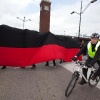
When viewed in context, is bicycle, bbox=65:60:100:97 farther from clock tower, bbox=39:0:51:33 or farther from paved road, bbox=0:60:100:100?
clock tower, bbox=39:0:51:33

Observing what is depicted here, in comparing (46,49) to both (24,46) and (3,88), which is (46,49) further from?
(3,88)

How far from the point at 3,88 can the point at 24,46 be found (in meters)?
4.57

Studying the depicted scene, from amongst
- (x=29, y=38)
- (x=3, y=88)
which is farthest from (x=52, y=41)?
(x=3, y=88)

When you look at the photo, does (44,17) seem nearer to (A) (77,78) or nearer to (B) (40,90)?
(B) (40,90)

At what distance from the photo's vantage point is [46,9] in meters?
61.4

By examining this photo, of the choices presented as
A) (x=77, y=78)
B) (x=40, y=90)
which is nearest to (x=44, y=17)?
(x=40, y=90)

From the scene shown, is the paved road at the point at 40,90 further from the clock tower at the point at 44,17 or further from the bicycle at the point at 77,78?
the clock tower at the point at 44,17

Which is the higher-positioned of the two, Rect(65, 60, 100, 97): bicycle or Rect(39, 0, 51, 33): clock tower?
Rect(39, 0, 51, 33): clock tower

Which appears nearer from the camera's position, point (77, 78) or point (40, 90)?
point (77, 78)

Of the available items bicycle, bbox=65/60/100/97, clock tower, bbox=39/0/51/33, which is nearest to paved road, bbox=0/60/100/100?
bicycle, bbox=65/60/100/97

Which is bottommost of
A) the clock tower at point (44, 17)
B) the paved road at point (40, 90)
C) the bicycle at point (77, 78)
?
the paved road at point (40, 90)

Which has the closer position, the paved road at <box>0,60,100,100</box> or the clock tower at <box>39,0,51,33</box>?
the paved road at <box>0,60,100,100</box>

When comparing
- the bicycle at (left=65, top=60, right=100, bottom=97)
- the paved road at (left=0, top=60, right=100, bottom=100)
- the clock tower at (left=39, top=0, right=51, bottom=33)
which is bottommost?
the paved road at (left=0, top=60, right=100, bottom=100)

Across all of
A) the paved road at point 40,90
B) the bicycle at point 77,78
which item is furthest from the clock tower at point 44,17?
the bicycle at point 77,78
